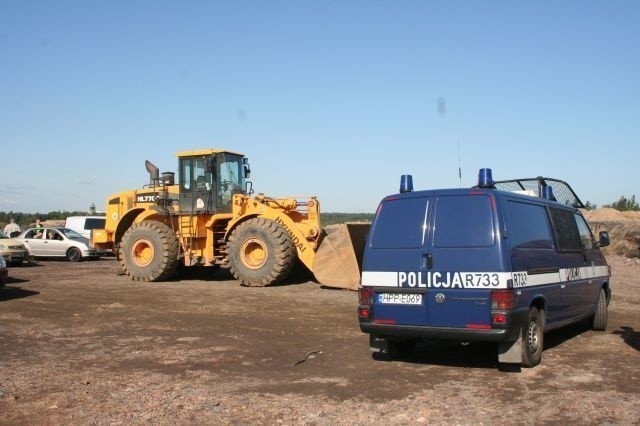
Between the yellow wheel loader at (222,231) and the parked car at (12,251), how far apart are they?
211 inches

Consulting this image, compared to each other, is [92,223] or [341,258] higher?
[92,223]

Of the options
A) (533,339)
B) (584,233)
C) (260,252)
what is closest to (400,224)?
(533,339)

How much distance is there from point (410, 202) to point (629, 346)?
12.7 ft

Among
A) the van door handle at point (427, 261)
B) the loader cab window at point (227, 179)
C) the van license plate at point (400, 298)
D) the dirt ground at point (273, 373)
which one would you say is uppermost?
the loader cab window at point (227, 179)

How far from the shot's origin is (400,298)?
722cm

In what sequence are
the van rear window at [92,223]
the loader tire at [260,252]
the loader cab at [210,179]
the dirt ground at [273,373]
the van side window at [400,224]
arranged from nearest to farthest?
1. the dirt ground at [273,373]
2. the van side window at [400,224]
3. the loader tire at [260,252]
4. the loader cab at [210,179]
5. the van rear window at [92,223]

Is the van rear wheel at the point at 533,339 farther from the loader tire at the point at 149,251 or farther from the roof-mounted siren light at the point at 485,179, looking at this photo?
the loader tire at the point at 149,251

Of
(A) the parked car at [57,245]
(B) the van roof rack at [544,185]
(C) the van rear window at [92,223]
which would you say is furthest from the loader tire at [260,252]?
(C) the van rear window at [92,223]

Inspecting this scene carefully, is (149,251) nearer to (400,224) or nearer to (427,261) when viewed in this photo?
(400,224)

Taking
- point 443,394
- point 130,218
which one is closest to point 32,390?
point 443,394

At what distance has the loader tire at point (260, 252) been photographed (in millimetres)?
15641

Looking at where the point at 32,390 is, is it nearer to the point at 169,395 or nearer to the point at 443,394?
the point at 169,395

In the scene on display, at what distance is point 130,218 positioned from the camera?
18.8 meters

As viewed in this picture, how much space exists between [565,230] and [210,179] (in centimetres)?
1080
